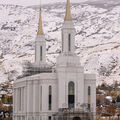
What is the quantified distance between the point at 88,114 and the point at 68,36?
1238 centimetres

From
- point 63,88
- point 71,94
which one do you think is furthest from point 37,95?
point 71,94

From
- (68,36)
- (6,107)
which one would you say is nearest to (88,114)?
(68,36)

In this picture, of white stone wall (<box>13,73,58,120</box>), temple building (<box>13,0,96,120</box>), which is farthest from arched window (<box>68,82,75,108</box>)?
white stone wall (<box>13,73,58,120</box>)

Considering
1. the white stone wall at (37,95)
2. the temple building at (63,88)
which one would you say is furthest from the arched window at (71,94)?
the white stone wall at (37,95)

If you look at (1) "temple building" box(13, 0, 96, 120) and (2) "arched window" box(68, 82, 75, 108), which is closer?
(1) "temple building" box(13, 0, 96, 120)

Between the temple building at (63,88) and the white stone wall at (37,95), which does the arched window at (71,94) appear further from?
the white stone wall at (37,95)

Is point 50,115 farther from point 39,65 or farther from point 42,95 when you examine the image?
point 39,65

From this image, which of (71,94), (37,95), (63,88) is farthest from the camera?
(37,95)

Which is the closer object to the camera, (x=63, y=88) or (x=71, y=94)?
(x=63, y=88)

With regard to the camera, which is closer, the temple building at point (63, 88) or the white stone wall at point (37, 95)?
the temple building at point (63, 88)

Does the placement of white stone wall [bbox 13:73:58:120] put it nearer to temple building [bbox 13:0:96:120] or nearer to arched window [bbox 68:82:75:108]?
temple building [bbox 13:0:96:120]

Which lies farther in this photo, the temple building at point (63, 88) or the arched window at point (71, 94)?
the arched window at point (71, 94)

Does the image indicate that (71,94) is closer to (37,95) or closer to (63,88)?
(63,88)

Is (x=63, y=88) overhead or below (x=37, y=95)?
overhead
